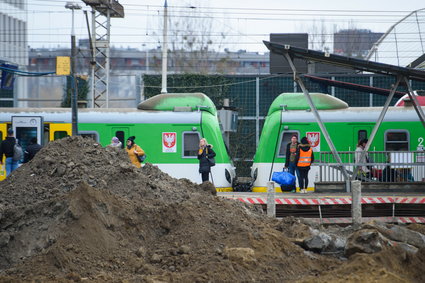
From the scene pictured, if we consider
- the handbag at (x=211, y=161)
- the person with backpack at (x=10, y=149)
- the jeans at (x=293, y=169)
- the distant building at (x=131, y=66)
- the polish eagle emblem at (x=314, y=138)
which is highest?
the distant building at (x=131, y=66)

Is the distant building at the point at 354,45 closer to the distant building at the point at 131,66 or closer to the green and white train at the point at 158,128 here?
the distant building at the point at 131,66

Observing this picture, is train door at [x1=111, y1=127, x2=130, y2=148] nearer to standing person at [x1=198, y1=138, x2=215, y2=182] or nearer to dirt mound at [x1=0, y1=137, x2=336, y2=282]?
standing person at [x1=198, y1=138, x2=215, y2=182]

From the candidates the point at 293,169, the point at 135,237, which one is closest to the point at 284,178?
the point at 293,169

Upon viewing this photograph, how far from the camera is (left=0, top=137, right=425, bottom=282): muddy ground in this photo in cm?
1079

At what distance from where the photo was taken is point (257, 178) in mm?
22062

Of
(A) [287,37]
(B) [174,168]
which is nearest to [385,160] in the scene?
(B) [174,168]

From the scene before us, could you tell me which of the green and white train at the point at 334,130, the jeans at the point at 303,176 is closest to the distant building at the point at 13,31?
the green and white train at the point at 334,130

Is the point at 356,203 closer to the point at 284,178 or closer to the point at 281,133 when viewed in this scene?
the point at 284,178

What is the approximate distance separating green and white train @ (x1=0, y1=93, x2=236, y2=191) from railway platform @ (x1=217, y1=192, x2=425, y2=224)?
19.2 ft

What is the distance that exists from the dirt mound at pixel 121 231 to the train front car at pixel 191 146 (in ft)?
26.6

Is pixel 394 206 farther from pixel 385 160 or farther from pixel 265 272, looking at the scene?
pixel 265 272

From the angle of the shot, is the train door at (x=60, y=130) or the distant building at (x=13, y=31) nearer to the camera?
the train door at (x=60, y=130)

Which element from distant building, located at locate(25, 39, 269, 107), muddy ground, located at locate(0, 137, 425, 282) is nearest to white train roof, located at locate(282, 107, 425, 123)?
muddy ground, located at locate(0, 137, 425, 282)

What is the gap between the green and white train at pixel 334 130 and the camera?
21672 millimetres
